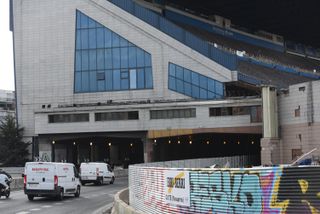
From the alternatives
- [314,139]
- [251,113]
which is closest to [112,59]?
[251,113]

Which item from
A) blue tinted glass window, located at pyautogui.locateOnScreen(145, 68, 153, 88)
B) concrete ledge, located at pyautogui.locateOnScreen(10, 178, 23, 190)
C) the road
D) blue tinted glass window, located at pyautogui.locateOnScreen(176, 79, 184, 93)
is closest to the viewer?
the road

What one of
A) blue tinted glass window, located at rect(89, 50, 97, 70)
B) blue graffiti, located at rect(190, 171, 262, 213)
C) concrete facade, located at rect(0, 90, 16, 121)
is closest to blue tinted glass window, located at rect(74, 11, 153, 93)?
blue tinted glass window, located at rect(89, 50, 97, 70)

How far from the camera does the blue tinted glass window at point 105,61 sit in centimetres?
7106

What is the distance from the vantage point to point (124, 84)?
7144cm

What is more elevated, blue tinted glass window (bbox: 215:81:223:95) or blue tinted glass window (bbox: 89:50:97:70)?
blue tinted glass window (bbox: 89:50:97:70)

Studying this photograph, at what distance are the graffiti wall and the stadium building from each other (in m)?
44.8

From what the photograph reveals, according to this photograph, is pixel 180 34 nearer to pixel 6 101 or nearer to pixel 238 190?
pixel 238 190

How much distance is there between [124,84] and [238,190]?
60667mm

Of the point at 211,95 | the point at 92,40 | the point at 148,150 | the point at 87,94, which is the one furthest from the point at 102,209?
the point at 92,40

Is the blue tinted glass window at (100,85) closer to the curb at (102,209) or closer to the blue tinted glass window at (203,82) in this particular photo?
the blue tinted glass window at (203,82)

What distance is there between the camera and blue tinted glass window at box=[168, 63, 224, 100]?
2660 inches

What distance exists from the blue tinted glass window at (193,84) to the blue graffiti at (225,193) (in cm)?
5487

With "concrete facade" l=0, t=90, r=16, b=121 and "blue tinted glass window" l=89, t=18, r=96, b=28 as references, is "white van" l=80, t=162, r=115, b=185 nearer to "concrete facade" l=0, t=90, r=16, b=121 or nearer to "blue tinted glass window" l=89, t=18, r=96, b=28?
"blue tinted glass window" l=89, t=18, r=96, b=28

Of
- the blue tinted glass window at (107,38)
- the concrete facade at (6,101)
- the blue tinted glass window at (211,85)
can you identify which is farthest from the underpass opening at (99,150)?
the concrete facade at (6,101)
